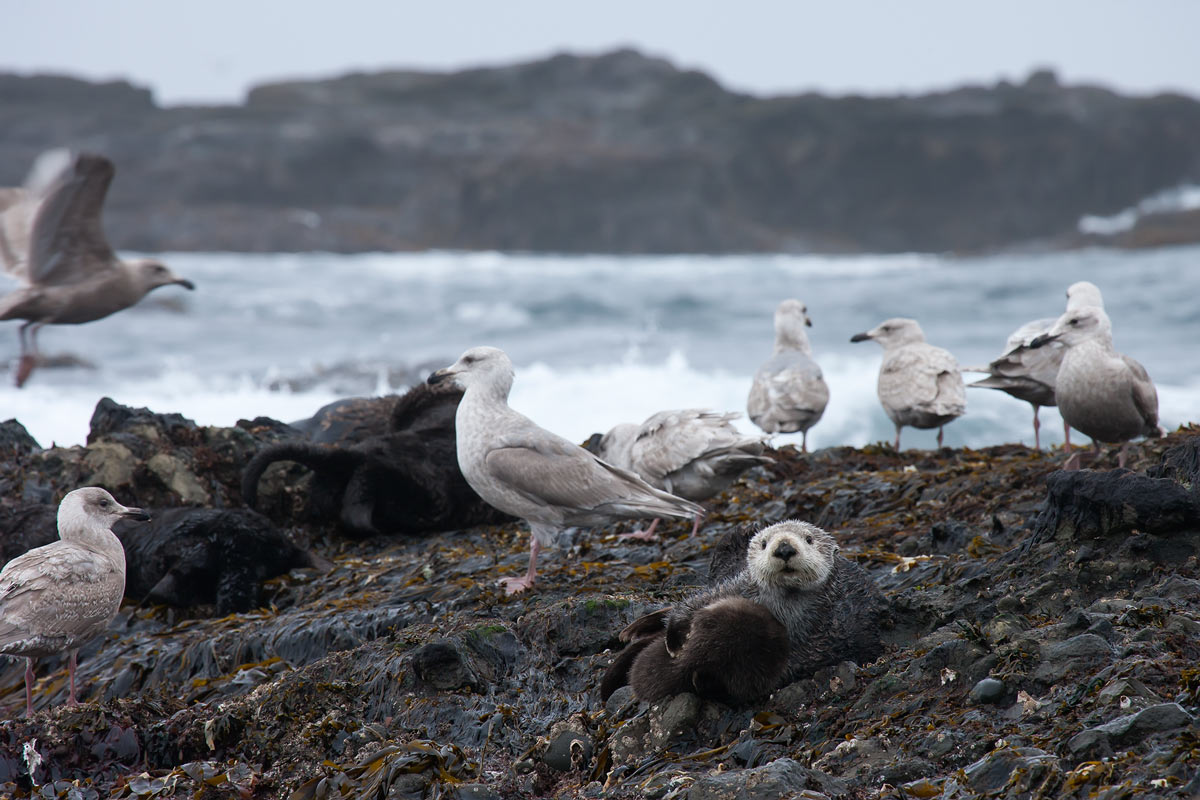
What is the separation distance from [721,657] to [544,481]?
7.22ft

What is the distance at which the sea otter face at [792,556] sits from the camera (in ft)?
13.4

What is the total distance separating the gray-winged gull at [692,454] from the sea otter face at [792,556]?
7.39 feet

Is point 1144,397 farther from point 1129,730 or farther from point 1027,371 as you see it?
point 1129,730

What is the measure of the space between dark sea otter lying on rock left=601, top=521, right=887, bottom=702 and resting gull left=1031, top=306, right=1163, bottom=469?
99.3 inches

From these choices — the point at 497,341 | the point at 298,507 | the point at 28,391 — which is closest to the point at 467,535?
the point at 298,507

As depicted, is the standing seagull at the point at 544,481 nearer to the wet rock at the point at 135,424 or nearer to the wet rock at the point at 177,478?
the wet rock at the point at 177,478

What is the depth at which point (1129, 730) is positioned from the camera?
317 centimetres

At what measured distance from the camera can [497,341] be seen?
26.5m

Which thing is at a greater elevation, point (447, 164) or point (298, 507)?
point (447, 164)

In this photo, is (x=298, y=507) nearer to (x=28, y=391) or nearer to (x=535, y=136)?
(x=28, y=391)

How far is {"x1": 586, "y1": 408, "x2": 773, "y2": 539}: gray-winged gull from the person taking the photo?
6812mm

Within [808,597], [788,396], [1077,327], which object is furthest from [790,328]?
[808,597]

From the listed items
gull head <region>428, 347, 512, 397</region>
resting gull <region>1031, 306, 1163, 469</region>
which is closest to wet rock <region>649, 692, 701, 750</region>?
gull head <region>428, 347, 512, 397</region>

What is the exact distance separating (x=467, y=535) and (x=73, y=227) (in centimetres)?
373
